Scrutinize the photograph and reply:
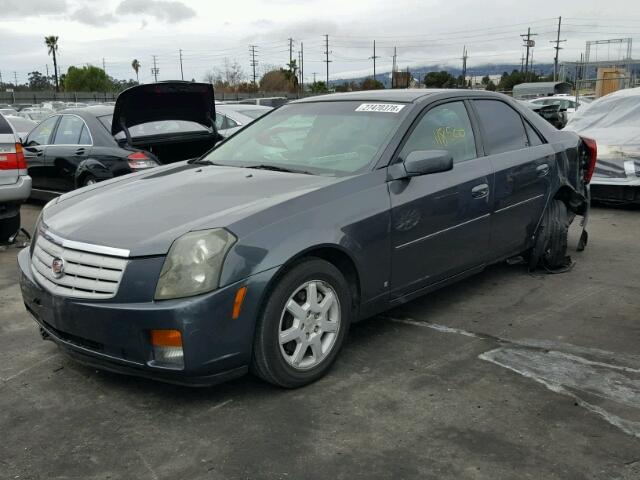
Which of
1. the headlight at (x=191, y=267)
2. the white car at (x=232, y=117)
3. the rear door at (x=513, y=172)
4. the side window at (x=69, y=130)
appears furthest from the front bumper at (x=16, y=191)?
the rear door at (x=513, y=172)

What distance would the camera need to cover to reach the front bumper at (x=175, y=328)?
2947 millimetres

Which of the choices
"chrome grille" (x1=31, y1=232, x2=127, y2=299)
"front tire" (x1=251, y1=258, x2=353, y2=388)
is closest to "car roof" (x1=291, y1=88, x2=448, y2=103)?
"front tire" (x1=251, y1=258, x2=353, y2=388)

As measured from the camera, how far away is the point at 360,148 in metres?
4.02

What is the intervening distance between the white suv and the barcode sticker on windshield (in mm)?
4082

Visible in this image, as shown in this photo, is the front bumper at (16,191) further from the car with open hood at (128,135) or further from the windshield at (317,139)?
the windshield at (317,139)

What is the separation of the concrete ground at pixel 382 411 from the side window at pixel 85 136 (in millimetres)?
3896

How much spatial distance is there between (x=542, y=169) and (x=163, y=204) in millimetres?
3158

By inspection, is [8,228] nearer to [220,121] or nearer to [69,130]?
[69,130]

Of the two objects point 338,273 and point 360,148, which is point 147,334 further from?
point 360,148

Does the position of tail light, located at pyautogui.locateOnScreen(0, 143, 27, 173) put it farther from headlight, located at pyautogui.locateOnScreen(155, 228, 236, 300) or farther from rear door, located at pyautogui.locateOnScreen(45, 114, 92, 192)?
headlight, located at pyautogui.locateOnScreen(155, 228, 236, 300)

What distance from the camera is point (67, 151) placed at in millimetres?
8211

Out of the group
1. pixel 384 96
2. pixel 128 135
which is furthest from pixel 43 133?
pixel 384 96

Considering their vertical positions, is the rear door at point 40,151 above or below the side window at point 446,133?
below

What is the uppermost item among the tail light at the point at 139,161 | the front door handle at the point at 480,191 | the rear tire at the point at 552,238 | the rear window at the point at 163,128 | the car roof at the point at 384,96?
the car roof at the point at 384,96
